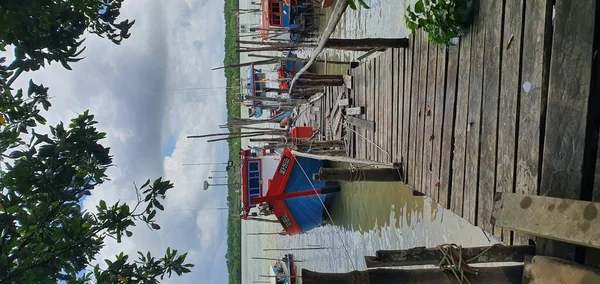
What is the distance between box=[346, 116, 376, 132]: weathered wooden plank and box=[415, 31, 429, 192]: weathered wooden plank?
2232 millimetres

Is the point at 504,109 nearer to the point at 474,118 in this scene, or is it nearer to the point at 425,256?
the point at 474,118

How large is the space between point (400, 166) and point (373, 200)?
7.11 meters

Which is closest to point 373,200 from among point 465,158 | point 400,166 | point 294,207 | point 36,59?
point 294,207

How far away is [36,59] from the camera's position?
3576mm

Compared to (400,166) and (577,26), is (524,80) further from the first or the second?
(400,166)

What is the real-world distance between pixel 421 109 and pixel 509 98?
214 centimetres

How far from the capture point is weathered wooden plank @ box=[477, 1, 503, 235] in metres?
4.17

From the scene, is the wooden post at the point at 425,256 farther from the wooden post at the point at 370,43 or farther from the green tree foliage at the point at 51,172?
the wooden post at the point at 370,43

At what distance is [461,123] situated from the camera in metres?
4.88

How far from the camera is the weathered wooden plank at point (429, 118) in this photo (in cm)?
567

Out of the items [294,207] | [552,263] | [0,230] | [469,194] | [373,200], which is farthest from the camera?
[294,207]

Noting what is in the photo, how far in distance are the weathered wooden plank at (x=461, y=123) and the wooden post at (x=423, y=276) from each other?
53.8 inches

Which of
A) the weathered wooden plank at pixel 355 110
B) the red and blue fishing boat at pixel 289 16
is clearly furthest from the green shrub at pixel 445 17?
the red and blue fishing boat at pixel 289 16

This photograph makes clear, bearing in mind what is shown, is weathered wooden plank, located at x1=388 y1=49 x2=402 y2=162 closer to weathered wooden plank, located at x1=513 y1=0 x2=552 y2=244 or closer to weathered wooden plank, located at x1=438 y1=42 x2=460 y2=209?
weathered wooden plank, located at x1=438 y1=42 x2=460 y2=209
